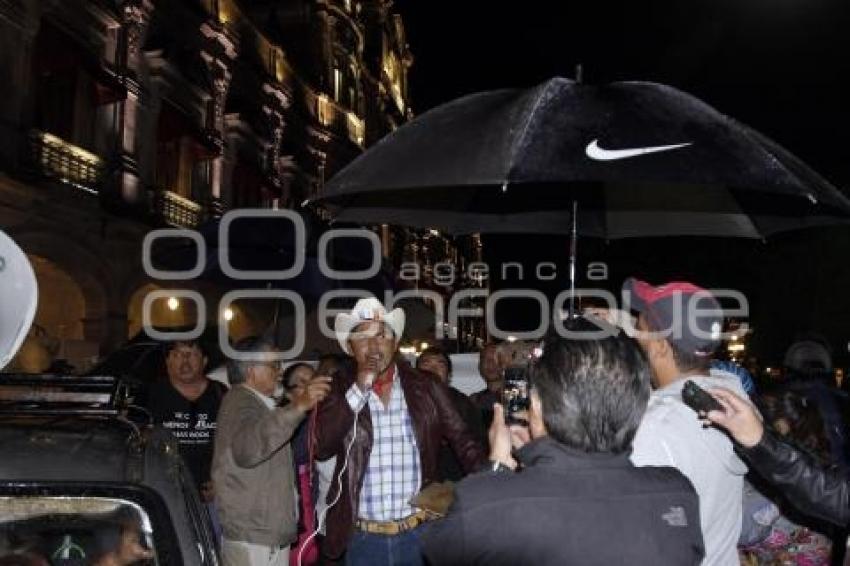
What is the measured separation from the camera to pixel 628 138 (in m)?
3.18

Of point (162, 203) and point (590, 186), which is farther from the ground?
point (162, 203)

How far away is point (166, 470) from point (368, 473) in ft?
6.92

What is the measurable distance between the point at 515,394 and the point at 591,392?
0.90 metres

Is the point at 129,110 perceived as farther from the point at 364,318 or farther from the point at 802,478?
the point at 802,478

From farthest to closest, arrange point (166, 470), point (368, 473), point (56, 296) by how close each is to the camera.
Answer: point (56, 296) → point (368, 473) → point (166, 470)

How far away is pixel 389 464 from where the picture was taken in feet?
15.0

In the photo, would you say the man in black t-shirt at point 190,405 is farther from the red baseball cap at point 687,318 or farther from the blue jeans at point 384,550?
the red baseball cap at point 687,318

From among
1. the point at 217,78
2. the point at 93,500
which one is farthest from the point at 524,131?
the point at 217,78

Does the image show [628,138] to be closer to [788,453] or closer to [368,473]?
[788,453]

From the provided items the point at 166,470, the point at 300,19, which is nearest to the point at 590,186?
the point at 166,470

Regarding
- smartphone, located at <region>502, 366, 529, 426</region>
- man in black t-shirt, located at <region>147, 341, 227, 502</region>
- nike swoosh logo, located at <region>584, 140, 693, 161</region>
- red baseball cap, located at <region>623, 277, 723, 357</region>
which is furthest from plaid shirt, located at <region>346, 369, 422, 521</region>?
nike swoosh logo, located at <region>584, 140, 693, 161</region>

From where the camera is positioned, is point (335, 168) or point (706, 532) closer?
point (706, 532)

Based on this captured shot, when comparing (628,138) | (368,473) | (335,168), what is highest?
(335,168)

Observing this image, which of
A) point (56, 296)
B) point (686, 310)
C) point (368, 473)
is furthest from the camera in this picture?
point (56, 296)
